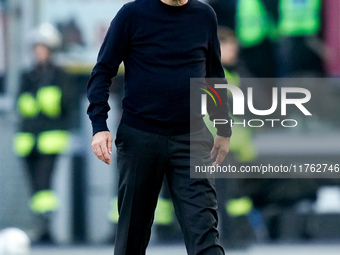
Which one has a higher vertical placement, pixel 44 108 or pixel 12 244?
pixel 44 108

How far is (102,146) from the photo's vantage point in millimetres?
3951

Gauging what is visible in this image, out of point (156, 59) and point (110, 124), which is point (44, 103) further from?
point (156, 59)

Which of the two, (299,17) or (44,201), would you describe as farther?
(299,17)

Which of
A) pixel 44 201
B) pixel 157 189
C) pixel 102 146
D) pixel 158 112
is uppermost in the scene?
pixel 158 112

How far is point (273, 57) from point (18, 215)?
2.62 m

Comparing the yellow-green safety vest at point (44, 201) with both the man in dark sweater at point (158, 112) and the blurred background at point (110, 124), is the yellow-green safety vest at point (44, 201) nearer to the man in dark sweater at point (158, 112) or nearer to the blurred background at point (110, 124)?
the blurred background at point (110, 124)

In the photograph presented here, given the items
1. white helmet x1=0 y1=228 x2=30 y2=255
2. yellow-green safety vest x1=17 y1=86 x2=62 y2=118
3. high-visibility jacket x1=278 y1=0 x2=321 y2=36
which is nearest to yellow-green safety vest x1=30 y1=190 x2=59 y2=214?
yellow-green safety vest x1=17 y1=86 x2=62 y2=118

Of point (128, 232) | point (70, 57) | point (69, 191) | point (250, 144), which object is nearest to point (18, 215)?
point (69, 191)

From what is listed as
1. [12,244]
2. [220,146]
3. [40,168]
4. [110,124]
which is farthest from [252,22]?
[220,146]

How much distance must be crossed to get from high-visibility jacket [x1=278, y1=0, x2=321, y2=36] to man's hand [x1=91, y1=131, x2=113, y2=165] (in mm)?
3856

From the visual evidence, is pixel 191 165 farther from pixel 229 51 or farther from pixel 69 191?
pixel 69 191

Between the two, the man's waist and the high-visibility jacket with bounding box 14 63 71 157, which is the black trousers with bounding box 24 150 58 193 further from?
the man's waist

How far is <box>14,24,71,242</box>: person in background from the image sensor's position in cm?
721

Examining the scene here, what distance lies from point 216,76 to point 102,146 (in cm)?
69
